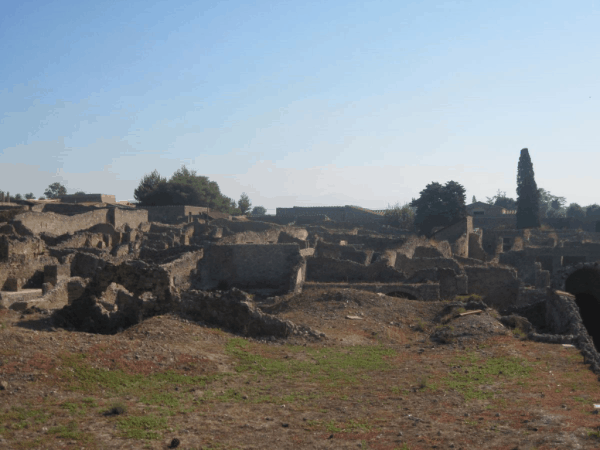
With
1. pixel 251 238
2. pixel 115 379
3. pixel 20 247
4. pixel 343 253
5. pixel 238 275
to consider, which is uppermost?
pixel 251 238

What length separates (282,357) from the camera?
1267cm

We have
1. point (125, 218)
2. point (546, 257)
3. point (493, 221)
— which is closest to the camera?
point (546, 257)

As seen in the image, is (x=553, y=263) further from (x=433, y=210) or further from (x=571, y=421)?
(x=571, y=421)

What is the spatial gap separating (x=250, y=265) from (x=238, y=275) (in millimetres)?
653

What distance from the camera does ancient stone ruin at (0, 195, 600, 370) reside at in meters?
14.4

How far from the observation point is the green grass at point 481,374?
10.5 metres

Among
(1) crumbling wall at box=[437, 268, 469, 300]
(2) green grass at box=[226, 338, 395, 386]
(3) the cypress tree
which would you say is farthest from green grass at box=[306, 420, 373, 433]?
(3) the cypress tree

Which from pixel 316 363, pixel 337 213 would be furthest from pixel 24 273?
pixel 337 213

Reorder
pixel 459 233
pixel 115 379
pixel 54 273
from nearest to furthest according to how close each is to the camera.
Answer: pixel 115 379 → pixel 54 273 → pixel 459 233

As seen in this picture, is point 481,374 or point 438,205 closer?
point 481,374

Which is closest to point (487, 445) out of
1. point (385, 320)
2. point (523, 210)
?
point (385, 320)

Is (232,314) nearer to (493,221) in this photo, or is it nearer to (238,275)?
(238,275)

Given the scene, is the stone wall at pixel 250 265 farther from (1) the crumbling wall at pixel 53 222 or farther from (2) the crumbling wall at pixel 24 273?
(1) the crumbling wall at pixel 53 222

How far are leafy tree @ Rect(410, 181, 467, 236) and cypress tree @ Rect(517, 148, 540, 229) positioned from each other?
302 inches
